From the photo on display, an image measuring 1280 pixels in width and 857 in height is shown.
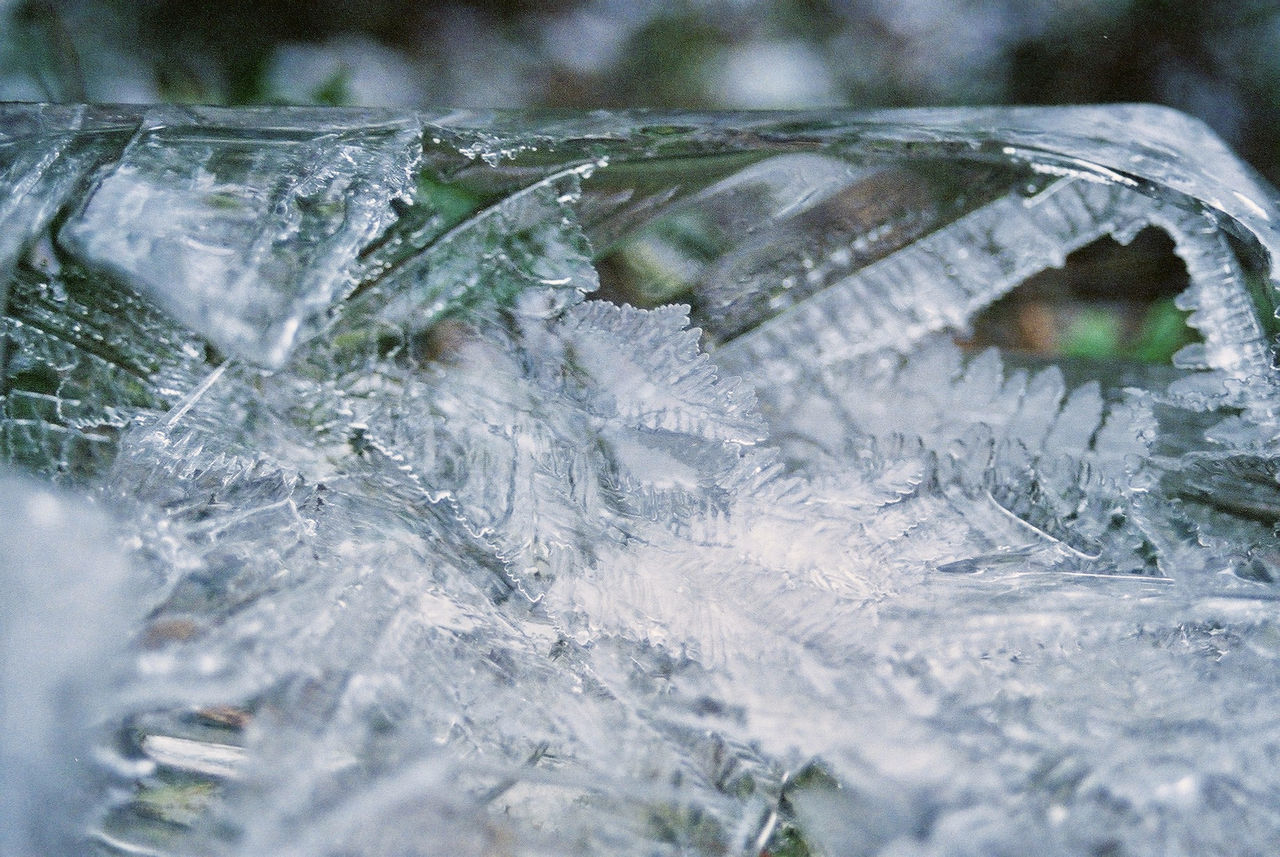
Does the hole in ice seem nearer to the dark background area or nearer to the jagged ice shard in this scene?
the jagged ice shard

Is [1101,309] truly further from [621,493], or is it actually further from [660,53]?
[660,53]

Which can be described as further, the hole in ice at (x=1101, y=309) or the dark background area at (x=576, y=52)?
the dark background area at (x=576, y=52)

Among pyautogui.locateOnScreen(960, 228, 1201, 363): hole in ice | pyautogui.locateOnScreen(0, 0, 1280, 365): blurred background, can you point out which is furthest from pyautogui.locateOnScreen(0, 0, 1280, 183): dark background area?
pyautogui.locateOnScreen(960, 228, 1201, 363): hole in ice

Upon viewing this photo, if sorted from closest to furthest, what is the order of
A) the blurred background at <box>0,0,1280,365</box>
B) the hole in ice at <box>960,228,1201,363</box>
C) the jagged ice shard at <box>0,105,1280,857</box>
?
the jagged ice shard at <box>0,105,1280,857</box>, the hole in ice at <box>960,228,1201,363</box>, the blurred background at <box>0,0,1280,365</box>

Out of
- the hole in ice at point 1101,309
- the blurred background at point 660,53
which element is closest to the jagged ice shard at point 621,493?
the hole in ice at point 1101,309

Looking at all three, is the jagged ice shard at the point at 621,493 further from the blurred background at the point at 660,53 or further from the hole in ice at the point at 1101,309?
the blurred background at the point at 660,53

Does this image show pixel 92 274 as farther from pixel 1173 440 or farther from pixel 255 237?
pixel 1173 440

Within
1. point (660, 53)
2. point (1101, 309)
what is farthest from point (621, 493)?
point (660, 53)
